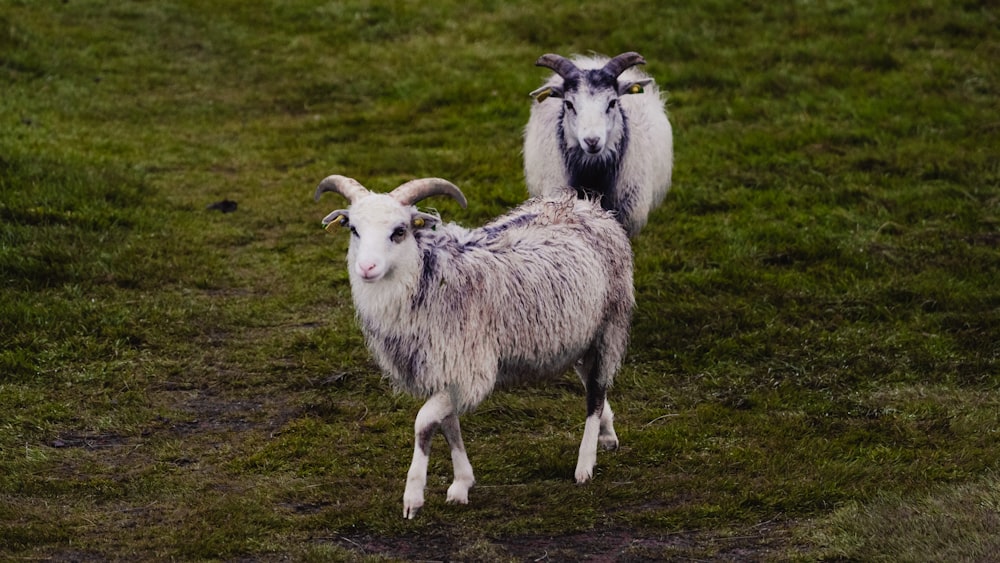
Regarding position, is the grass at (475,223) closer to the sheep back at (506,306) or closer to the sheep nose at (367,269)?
the sheep back at (506,306)

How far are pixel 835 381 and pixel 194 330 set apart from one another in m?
4.52

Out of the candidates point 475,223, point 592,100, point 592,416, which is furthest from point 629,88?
point 592,416

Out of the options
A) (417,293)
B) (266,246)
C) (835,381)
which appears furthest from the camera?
(266,246)

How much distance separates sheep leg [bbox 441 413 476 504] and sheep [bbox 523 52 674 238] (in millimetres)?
2624

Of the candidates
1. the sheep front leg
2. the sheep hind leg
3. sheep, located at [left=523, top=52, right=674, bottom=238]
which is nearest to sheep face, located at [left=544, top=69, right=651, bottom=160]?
sheep, located at [left=523, top=52, right=674, bottom=238]

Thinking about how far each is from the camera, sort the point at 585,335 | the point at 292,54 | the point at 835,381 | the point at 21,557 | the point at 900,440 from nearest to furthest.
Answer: the point at 21,557, the point at 585,335, the point at 900,440, the point at 835,381, the point at 292,54

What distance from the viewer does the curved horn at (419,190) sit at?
19.3 feet

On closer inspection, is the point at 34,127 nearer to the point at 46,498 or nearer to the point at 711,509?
the point at 46,498

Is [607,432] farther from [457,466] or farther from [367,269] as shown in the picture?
[367,269]

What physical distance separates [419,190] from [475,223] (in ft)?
15.9

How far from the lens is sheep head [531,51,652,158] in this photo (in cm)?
813

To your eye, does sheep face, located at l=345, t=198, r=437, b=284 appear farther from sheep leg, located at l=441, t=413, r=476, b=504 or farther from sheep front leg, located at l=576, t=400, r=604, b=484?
sheep front leg, located at l=576, t=400, r=604, b=484

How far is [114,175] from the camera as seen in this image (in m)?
11.5

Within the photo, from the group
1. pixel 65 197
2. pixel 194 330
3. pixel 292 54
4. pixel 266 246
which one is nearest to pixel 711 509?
pixel 194 330
